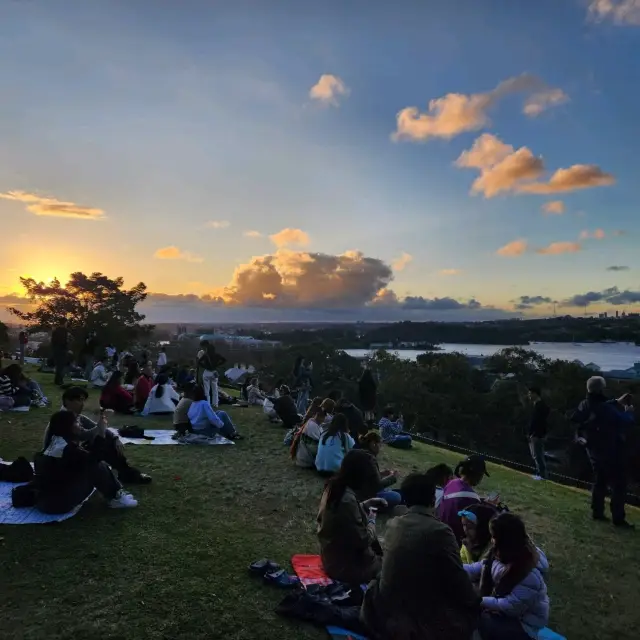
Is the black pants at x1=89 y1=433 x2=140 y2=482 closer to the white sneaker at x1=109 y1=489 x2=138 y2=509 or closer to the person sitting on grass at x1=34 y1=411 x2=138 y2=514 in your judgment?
the person sitting on grass at x1=34 y1=411 x2=138 y2=514

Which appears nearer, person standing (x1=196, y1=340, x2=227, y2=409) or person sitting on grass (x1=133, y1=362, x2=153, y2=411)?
person sitting on grass (x1=133, y1=362, x2=153, y2=411)

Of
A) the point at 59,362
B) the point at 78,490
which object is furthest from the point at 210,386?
the point at 78,490

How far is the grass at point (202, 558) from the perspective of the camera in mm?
4215

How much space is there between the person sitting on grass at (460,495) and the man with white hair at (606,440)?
3445mm

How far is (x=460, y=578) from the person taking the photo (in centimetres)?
340

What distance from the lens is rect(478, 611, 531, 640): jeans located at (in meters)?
3.76

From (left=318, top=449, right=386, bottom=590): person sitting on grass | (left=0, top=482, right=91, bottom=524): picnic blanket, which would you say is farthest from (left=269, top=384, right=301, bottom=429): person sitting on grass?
(left=318, top=449, right=386, bottom=590): person sitting on grass

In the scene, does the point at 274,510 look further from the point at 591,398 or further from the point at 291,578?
the point at 591,398

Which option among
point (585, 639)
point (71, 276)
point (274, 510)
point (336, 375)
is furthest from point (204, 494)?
point (336, 375)

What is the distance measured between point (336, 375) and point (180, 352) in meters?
14.5

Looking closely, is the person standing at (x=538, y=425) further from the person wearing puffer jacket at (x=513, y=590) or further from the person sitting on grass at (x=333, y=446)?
the person wearing puffer jacket at (x=513, y=590)

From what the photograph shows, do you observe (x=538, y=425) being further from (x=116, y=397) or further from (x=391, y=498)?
(x=116, y=397)

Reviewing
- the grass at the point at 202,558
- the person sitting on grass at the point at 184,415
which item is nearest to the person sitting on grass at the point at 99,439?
the grass at the point at 202,558

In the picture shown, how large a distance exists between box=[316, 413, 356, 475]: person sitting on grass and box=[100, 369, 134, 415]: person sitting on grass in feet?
21.7
